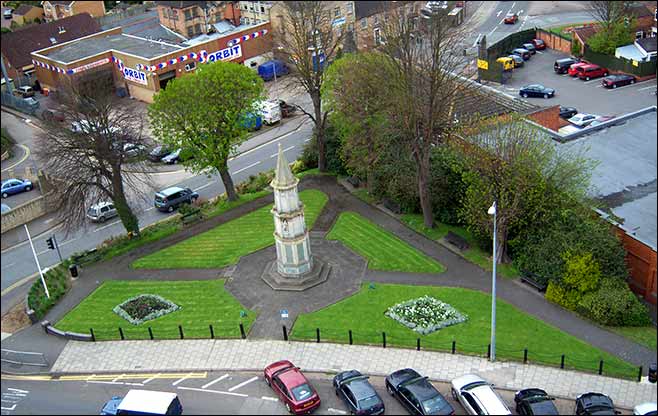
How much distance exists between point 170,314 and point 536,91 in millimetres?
46494

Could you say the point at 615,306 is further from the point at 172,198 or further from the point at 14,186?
the point at 14,186

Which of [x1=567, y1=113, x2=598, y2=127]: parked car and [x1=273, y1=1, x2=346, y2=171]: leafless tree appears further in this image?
[x1=567, y1=113, x2=598, y2=127]: parked car

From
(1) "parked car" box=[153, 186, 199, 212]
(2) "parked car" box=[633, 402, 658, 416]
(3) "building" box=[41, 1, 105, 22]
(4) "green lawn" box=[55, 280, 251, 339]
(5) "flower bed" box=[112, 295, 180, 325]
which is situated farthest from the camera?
(3) "building" box=[41, 1, 105, 22]

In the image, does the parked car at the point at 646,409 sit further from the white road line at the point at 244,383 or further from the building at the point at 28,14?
the building at the point at 28,14

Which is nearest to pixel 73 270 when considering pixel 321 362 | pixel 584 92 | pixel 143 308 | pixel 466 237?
pixel 143 308

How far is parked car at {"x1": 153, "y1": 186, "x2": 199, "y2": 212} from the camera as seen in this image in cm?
5238

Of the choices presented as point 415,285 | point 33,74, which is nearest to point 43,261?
point 415,285

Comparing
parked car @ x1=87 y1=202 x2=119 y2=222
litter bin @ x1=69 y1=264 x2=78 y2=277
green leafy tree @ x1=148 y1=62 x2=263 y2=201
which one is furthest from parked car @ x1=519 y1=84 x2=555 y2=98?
litter bin @ x1=69 y1=264 x2=78 y2=277

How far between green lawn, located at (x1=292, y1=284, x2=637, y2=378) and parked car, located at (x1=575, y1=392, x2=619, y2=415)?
9.04 ft

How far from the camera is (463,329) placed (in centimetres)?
3547

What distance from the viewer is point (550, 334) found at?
34438mm

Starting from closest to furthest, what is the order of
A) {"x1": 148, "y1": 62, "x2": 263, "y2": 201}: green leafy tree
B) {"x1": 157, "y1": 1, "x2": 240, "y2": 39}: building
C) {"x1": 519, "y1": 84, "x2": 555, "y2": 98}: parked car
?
{"x1": 148, "y1": 62, "x2": 263, "y2": 201}: green leafy tree, {"x1": 519, "y1": 84, "x2": 555, "y2": 98}: parked car, {"x1": 157, "y1": 1, "x2": 240, "y2": 39}: building

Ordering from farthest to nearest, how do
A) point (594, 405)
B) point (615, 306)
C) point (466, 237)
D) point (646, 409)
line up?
point (466, 237), point (615, 306), point (594, 405), point (646, 409)

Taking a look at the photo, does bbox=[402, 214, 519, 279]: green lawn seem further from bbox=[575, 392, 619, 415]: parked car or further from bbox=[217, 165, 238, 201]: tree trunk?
bbox=[217, 165, 238, 201]: tree trunk
